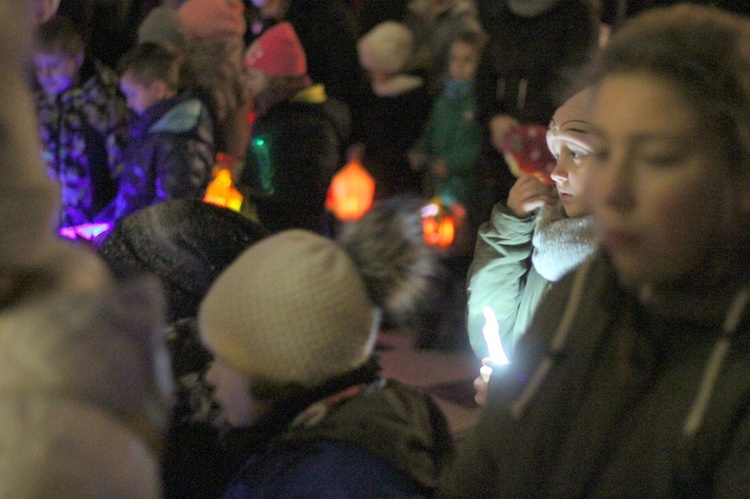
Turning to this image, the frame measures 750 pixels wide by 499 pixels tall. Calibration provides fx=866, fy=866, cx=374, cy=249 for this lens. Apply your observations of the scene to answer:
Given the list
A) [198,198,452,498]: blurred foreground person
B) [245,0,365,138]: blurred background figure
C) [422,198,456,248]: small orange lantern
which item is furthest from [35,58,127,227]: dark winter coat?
[198,198,452,498]: blurred foreground person

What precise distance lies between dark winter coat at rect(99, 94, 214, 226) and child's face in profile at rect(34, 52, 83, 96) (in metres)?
0.56

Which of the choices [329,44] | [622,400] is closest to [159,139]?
[329,44]

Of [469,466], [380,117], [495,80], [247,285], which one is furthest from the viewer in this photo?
[380,117]

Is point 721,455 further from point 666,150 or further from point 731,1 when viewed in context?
point 731,1

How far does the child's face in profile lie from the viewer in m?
4.80

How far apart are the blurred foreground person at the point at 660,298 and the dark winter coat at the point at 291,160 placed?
154 inches

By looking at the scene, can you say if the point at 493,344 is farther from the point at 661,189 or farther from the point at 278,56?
the point at 278,56

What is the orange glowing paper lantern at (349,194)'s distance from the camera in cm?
543

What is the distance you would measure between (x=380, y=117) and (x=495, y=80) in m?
1.25

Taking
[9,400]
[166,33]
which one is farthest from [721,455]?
[166,33]

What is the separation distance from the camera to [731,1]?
4.18 meters

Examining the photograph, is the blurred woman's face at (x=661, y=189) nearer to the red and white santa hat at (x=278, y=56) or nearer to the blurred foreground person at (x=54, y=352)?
the blurred foreground person at (x=54, y=352)

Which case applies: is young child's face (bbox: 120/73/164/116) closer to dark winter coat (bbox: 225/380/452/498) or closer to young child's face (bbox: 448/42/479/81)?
young child's face (bbox: 448/42/479/81)

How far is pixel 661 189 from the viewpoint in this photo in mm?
A: 1113
